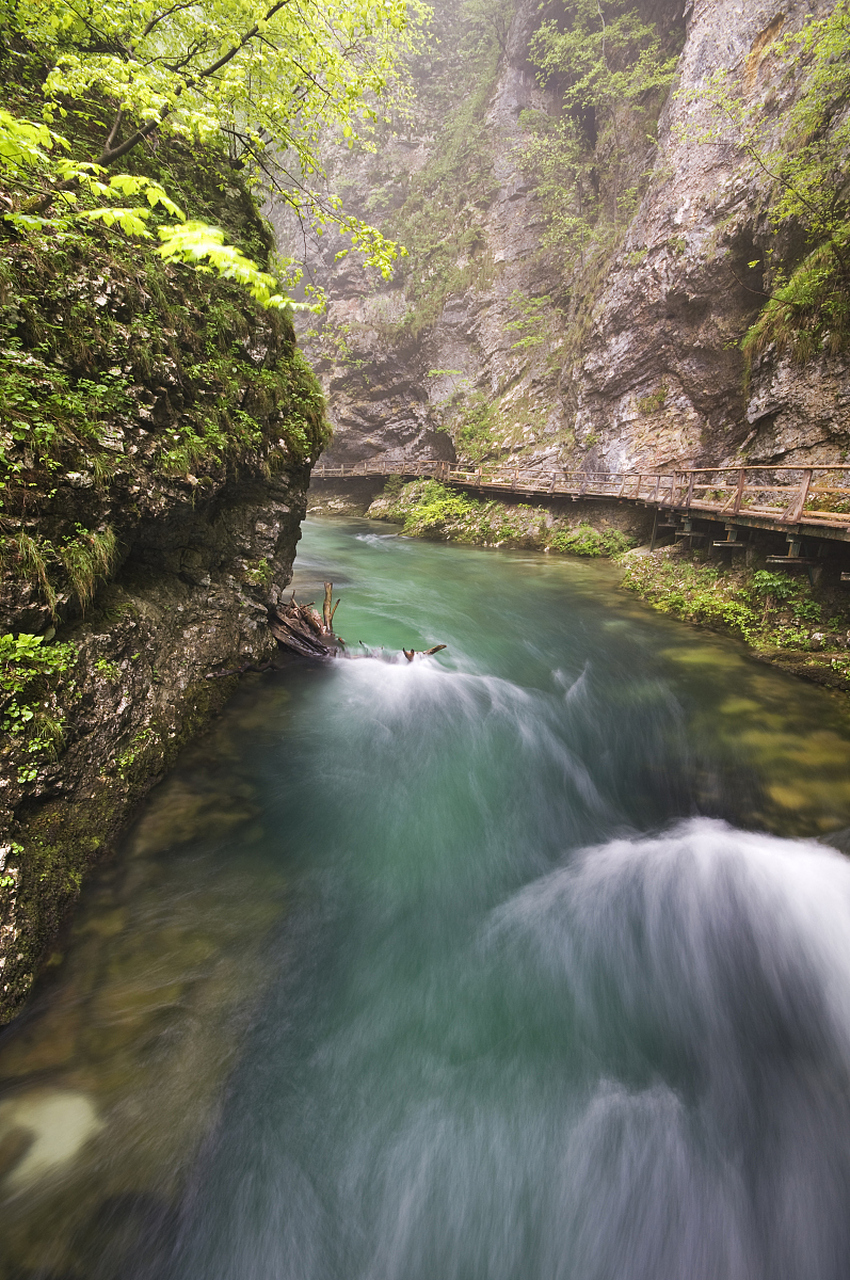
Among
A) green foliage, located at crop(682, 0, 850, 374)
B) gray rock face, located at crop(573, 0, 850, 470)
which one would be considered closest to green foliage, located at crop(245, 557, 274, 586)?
gray rock face, located at crop(573, 0, 850, 470)

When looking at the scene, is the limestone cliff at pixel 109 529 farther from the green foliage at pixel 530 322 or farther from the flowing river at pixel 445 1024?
the green foliage at pixel 530 322

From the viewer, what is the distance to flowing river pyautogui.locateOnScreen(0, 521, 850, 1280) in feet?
7.36

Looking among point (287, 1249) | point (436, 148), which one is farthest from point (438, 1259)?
point (436, 148)

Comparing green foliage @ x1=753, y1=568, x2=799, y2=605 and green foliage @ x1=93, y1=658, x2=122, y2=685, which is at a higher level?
green foliage @ x1=753, y1=568, x2=799, y2=605

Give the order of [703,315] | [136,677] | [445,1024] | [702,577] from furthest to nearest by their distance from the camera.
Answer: [703,315] → [702,577] → [136,677] → [445,1024]

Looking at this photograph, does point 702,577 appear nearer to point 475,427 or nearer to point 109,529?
point 109,529

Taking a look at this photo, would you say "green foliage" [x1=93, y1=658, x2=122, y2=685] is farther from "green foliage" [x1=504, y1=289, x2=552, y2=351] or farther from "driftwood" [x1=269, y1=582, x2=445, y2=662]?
"green foliage" [x1=504, y1=289, x2=552, y2=351]

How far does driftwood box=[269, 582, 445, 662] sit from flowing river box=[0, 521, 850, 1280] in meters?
1.30

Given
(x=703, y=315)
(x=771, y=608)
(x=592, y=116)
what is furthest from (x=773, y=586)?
(x=592, y=116)

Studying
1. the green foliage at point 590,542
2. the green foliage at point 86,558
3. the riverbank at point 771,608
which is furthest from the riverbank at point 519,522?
the green foliage at point 86,558

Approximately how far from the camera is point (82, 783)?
333 centimetres

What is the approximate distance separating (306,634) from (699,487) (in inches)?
354

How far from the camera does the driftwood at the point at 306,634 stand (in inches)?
271

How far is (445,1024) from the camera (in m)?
3.11
